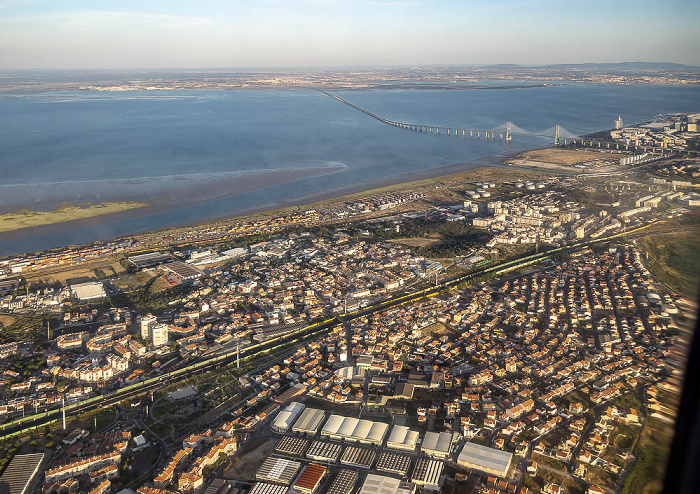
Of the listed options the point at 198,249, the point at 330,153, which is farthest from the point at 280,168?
the point at 198,249

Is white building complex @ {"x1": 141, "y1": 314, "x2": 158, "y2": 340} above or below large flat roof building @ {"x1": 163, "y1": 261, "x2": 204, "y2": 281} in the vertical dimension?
above

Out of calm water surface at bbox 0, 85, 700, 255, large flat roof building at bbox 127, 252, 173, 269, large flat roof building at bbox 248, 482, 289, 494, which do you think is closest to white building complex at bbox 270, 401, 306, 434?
large flat roof building at bbox 248, 482, 289, 494

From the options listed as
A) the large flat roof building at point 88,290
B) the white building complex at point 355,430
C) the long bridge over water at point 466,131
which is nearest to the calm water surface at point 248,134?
the long bridge over water at point 466,131

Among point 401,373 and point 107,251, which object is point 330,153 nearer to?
point 107,251

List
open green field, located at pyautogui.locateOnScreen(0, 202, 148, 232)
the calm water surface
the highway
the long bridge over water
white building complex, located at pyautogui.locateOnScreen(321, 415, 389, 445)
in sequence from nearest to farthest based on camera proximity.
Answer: white building complex, located at pyautogui.locateOnScreen(321, 415, 389, 445), the highway, open green field, located at pyautogui.locateOnScreen(0, 202, 148, 232), the calm water surface, the long bridge over water

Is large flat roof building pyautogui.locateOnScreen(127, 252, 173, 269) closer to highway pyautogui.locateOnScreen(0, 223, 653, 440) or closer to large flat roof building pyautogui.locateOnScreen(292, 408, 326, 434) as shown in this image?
highway pyautogui.locateOnScreen(0, 223, 653, 440)

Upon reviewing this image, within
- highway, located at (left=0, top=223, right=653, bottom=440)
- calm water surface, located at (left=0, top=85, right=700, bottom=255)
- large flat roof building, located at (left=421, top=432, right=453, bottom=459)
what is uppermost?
calm water surface, located at (left=0, top=85, right=700, bottom=255)

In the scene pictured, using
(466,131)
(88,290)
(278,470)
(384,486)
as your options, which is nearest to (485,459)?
(384,486)
